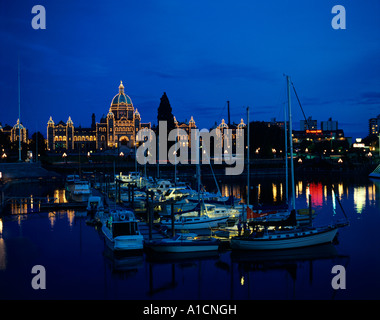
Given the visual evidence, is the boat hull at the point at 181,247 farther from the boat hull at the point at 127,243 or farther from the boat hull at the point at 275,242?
the boat hull at the point at 275,242

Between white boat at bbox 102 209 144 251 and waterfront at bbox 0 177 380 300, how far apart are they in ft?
2.72

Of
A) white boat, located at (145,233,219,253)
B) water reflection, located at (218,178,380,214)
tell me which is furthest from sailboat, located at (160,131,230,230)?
water reflection, located at (218,178,380,214)

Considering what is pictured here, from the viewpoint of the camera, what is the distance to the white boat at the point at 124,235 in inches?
1036

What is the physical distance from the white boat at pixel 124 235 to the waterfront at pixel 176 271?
2.72ft

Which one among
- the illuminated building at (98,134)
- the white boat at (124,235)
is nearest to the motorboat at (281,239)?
the white boat at (124,235)

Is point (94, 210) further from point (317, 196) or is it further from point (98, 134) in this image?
point (98, 134)

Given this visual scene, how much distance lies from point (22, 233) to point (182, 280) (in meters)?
16.9

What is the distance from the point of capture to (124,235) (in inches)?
1054

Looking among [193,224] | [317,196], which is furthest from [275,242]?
[317,196]

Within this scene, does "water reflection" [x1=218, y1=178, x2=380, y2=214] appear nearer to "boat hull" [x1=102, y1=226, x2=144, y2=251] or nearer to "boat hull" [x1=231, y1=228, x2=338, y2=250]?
"boat hull" [x1=231, y1=228, x2=338, y2=250]

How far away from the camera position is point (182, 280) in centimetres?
2258

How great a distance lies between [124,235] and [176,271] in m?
4.74
